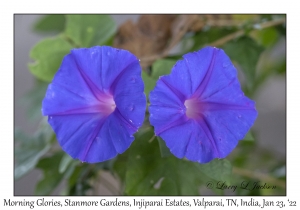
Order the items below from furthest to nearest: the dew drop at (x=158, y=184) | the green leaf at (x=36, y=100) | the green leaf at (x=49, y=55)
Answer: the green leaf at (x=36, y=100)
the green leaf at (x=49, y=55)
the dew drop at (x=158, y=184)

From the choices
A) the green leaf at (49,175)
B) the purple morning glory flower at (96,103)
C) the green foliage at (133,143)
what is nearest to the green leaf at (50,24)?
the green foliage at (133,143)

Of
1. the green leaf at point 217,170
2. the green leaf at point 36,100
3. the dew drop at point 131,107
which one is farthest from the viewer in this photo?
the green leaf at point 36,100

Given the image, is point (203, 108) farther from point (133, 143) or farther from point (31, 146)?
point (31, 146)

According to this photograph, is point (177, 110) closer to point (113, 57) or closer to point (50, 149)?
point (113, 57)

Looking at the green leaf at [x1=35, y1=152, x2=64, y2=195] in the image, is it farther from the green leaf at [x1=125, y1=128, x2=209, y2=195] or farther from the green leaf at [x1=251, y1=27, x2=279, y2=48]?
the green leaf at [x1=251, y1=27, x2=279, y2=48]

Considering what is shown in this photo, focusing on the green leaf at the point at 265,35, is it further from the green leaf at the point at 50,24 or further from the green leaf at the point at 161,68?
the green leaf at the point at 50,24

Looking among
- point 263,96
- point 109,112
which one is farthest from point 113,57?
point 263,96

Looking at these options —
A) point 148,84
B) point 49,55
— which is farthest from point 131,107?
point 49,55
